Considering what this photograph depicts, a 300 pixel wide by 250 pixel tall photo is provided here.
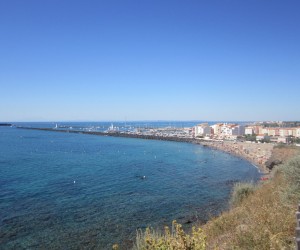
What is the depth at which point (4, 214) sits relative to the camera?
16.3 metres

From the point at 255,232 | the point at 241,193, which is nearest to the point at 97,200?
the point at 241,193

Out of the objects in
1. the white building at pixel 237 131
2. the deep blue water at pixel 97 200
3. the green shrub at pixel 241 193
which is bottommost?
the deep blue water at pixel 97 200

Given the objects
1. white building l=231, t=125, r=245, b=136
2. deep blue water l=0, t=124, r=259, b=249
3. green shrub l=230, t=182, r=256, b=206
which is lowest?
deep blue water l=0, t=124, r=259, b=249

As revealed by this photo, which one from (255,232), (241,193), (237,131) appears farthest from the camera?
(237,131)

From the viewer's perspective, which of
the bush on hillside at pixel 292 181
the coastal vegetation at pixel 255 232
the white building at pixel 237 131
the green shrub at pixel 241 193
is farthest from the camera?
the white building at pixel 237 131

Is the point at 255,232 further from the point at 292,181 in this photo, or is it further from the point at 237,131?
the point at 237,131

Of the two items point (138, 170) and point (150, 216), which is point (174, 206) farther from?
point (138, 170)

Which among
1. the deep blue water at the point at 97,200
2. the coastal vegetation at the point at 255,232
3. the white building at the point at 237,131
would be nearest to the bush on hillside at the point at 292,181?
the coastal vegetation at the point at 255,232

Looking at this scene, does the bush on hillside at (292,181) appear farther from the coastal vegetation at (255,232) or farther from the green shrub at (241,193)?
the green shrub at (241,193)

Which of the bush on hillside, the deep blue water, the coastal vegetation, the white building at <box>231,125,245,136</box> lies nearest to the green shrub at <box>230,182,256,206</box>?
the deep blue water

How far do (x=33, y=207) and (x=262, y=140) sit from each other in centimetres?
6475

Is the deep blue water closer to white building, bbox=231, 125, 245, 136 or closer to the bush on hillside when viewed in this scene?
the bush on hillside

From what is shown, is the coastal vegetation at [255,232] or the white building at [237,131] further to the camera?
the white building at [237,131]

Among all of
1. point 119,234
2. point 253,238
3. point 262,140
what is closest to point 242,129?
point 262,140
